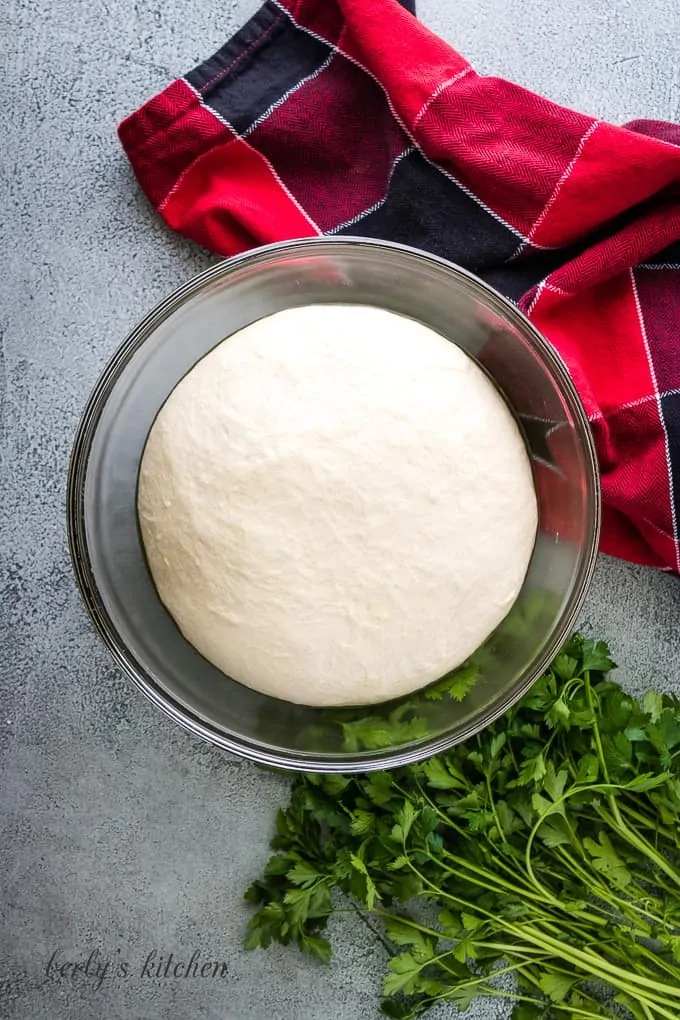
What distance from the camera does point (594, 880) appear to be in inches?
30.8

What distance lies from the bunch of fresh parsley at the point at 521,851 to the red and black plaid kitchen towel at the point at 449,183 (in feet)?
0.60

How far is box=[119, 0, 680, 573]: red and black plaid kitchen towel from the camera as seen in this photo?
742mm

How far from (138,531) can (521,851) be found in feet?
1.59

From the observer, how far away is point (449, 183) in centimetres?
77

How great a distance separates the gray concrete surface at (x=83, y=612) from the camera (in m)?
0.80

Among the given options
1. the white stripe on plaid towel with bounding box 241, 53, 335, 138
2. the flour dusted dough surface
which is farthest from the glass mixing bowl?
the white stripe on plaid towel with bounding box 241, 53, 335, 138

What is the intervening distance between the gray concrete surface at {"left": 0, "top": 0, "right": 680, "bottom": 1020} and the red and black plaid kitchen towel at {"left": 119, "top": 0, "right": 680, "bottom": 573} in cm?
7

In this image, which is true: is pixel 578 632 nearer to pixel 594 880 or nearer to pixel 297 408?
pixel 594 880

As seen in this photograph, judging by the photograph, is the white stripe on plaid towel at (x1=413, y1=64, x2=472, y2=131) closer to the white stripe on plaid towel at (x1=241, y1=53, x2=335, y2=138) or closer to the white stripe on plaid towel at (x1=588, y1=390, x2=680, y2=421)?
the white stripe on plaid towel at (x1=241, y1=53, x2=335, y2=138)

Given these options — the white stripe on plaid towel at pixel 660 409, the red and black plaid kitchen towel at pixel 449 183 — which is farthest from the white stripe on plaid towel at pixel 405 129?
the white stripe on plaid towel at pixel 660 409

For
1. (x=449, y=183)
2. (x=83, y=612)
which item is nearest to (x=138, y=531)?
(x=83, y=612)

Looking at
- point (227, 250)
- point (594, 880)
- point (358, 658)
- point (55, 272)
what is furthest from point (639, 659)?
point (55, 272)

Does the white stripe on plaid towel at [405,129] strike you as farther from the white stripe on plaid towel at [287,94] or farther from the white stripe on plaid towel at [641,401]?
the white stripe on plaid towel at [641,401]

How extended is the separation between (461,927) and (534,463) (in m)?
0.45
